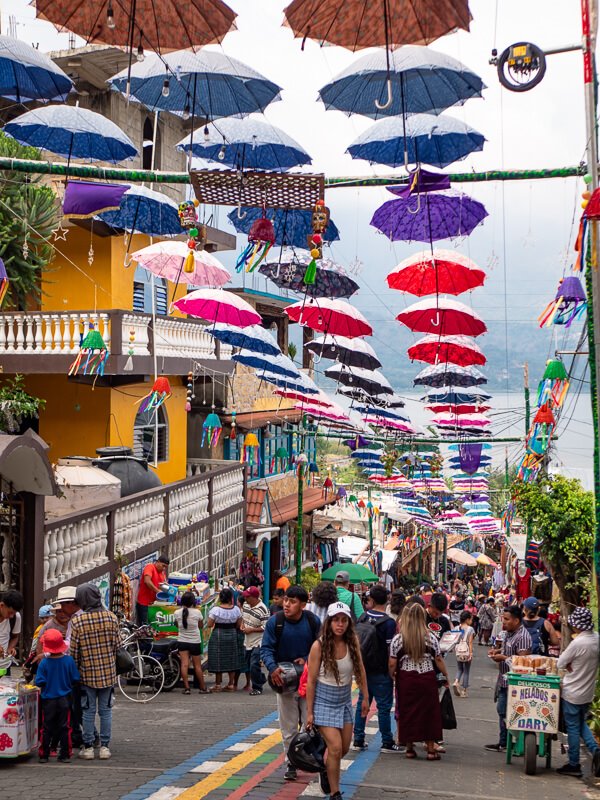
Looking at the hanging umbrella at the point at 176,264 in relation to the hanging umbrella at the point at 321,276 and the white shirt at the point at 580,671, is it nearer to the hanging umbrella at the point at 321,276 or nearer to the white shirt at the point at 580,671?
the hanging umbrella at the point at 321,276

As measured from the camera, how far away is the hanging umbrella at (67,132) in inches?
479

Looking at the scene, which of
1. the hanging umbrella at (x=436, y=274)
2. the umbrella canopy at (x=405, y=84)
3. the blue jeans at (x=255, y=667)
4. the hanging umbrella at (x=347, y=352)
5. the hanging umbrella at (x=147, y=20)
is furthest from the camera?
the hanging umbrella at (x=347, y=352)

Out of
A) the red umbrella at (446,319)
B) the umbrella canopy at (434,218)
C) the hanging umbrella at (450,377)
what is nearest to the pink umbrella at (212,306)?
the red umbrella at (446,319)

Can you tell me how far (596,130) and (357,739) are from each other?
19.8ft

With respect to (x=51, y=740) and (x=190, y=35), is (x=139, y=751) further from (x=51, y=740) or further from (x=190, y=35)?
(x=190, y=35)

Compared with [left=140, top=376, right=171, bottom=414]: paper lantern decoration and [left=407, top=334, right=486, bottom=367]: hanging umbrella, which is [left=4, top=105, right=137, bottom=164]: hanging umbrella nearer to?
[left=140, top=376, right=171, bottom=414]: paper lantern decoration

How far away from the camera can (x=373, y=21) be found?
31.0 ft

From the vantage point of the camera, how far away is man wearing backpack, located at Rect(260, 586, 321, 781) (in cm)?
827

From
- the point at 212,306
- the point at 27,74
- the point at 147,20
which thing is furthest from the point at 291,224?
the point at 147,20

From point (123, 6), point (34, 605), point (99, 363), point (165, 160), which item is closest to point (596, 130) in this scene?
point (123, 6)

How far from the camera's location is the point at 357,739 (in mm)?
9305

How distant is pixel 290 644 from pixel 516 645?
2.58 meters

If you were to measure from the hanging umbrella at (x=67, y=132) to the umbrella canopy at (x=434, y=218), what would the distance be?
161 inches

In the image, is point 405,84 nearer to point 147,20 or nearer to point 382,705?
point 147,20
